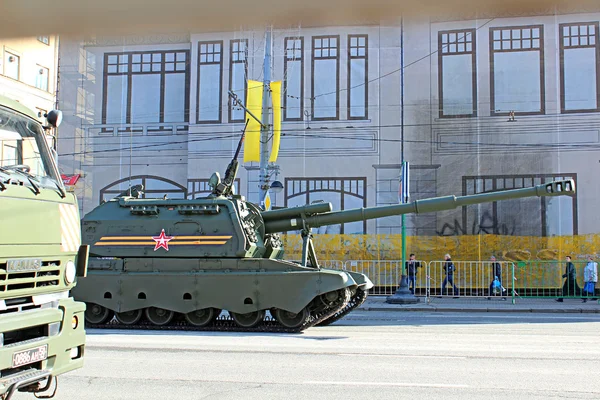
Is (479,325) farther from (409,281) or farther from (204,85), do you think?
(204,85)

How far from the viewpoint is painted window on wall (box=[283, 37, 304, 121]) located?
23.5 meters

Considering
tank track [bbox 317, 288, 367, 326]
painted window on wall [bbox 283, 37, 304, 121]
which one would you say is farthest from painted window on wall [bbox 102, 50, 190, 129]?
tank track [bbox 317, 288, 367, 326]

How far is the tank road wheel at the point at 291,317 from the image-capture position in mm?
12062

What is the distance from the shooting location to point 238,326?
12.4 metres

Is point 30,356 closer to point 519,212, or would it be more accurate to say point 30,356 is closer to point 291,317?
point 291,317

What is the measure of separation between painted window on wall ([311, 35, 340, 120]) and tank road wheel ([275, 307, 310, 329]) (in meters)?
12.2

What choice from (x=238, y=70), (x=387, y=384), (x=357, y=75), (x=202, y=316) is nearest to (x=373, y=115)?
(x=357, y=75)

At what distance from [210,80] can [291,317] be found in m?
14.0

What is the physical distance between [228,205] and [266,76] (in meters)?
6.96

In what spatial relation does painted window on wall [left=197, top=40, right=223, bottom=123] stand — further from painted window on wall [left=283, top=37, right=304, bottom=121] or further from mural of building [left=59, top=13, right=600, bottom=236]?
painted window on wall [left=283, top=37, right=304, bottom=121]

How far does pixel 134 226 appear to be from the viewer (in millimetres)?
13070

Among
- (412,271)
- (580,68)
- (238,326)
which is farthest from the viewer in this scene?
(580,68)

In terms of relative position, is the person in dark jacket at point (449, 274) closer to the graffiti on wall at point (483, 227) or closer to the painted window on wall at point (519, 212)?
the graffiti on wall at point (483, 227)

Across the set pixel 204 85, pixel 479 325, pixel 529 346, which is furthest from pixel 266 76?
pixel 529 346
